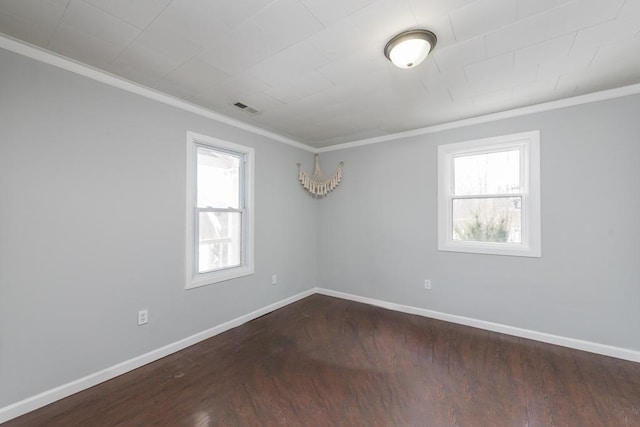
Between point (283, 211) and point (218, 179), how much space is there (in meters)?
1.08

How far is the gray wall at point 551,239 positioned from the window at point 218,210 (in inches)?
72.2

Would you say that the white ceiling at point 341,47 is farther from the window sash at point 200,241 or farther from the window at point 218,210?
the window sash at point 200,241

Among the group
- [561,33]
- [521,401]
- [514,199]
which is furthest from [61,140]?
[514,199]

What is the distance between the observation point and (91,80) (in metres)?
2.11

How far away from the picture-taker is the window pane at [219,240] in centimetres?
300

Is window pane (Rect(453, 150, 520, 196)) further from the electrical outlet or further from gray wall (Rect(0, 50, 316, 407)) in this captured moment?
the electrical outlet

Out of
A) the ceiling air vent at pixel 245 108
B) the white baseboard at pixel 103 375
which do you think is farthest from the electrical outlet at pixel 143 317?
the ceiling air vent at pixel 245 108

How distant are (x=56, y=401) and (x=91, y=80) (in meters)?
2.42

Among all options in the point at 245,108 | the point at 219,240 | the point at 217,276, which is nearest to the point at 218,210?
the point at 219,240

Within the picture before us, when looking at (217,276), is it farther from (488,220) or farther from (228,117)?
(488,220)

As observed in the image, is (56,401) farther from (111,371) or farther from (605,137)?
(605,137)

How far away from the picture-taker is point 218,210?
3.07 m

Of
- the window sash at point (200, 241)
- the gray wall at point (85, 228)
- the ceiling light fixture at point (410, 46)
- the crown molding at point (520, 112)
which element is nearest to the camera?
the ceiling light fixture at point (410, 46)

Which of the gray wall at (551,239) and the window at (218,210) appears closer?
the gray wall at (551,239)
